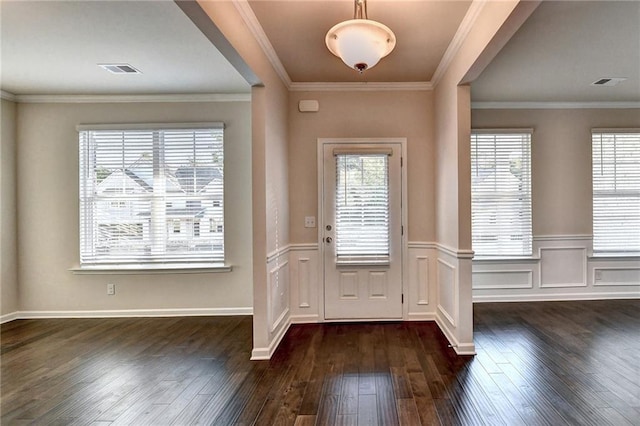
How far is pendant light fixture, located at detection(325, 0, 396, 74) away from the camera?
1.97 meters

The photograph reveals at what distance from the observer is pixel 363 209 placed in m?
3.75

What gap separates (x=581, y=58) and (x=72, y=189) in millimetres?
5857

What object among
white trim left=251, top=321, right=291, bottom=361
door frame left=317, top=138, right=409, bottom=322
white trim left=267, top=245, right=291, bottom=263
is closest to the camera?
white trim left=251, top=321, right=291, bottom=361

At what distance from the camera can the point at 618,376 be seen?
8.18 feet

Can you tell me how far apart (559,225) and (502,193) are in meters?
0.91

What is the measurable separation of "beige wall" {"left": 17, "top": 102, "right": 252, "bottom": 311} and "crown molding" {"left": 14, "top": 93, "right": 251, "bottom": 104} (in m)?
0.06

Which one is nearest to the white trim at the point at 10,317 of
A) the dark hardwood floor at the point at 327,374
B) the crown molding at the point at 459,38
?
the dark hardwood floor at the point at 327,374

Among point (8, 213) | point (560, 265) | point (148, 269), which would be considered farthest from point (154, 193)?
point (560, 265)

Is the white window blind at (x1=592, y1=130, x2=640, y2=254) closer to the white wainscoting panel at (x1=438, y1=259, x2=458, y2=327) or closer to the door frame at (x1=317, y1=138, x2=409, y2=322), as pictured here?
the white wainscoting panel at (x1=438, y1=259, x2=458, y2=327)

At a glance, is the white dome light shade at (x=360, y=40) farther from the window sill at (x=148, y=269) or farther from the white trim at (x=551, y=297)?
the white trim at (x=551, y=297)

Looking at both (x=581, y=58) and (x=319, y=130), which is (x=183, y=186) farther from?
(x=581, y=58)

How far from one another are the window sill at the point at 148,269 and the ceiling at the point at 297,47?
214 cm

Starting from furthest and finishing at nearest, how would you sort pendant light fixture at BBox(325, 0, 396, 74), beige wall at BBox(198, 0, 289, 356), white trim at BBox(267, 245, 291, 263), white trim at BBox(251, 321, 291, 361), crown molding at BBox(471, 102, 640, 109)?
1. crown molding at BBox(471, 102, 640, 109)
2. white trim at BBox(267, 245, 291, 263)
3. white trim at BBox(251, 321, 291, 361)
4. beige wall at BBox(198, 0, 289, 356)
5. pendant light fixture at BBox(325, 0, 396, 74)

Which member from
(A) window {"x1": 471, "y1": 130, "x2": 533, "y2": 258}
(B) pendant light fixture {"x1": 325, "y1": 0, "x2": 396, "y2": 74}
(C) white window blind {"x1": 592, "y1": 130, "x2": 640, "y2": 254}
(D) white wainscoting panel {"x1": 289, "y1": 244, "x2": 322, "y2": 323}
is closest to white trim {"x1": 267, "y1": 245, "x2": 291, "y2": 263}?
(D) white wainscoting panel {"x1": 289, "y1": 244, "x2": 322, "y2": 323}
